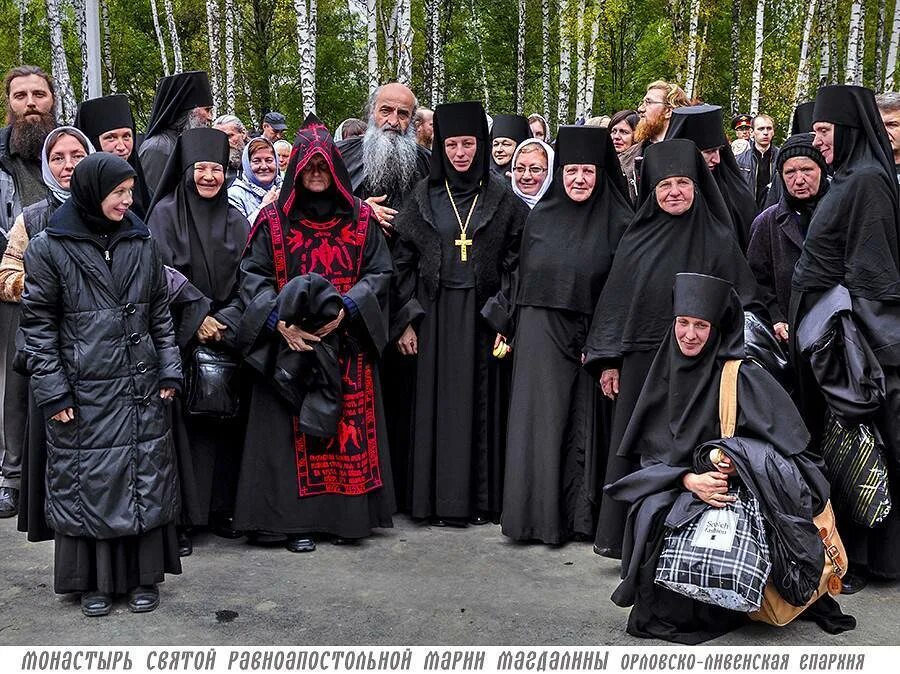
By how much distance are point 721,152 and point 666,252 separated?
1238 millimetres

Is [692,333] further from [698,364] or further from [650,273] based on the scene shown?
[650,273]

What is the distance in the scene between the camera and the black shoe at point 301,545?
5773mm

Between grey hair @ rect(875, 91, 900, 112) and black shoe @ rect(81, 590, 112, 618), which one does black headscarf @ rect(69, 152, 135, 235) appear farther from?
grey hair @ rect(875, 91, 900, 112)

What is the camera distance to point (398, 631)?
457cm

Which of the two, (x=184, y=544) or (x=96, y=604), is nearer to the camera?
(x=96, y=604)

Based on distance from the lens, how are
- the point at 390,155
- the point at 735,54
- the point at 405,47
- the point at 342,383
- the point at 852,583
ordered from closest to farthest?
the point at 852,583, the point at 342,383, the point at 390,155, the point at 405,47, the point at 735,54

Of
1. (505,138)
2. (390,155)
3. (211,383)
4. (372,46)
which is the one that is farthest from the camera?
(372,46)

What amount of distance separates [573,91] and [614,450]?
2333cm

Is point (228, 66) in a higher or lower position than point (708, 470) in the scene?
higher

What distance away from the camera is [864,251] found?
5148 millimetres

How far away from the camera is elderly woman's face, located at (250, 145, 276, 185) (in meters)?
7.40

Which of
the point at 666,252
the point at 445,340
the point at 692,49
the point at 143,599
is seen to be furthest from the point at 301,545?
the point at 692,49

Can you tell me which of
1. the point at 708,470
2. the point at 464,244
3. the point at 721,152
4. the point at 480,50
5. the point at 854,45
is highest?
the point at 480,50
